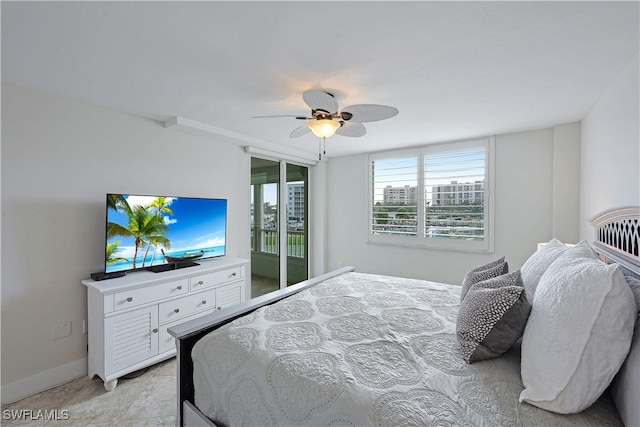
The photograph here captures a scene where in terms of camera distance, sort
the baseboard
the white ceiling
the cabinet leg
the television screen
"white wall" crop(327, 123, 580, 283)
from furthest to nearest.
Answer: "white wall" crop(327, 123, 580, 283), the television screen, the cabinet leg, the baseboard, the white ceiling

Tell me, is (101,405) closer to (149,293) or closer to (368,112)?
(149,293)

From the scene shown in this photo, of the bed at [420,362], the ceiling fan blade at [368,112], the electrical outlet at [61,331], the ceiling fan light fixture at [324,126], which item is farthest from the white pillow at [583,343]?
the electrical outlet at [61,331]

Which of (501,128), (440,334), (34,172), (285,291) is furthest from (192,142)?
(501,128)

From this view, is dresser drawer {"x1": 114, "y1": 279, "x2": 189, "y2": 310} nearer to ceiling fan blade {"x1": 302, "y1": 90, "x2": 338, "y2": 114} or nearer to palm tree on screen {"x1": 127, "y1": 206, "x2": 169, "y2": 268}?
palm tree on screen {"x1": 127, "y1": 206, "x2": 169, "y2": 268}

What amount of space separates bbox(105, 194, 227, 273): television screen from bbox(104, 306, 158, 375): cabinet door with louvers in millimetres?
463

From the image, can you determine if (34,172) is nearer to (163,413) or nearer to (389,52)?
(163,413)

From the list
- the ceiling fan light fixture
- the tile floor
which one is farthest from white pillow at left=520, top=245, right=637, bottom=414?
the tile floor

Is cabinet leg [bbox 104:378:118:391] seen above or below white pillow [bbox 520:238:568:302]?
below

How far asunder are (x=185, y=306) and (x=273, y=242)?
6.02 feet

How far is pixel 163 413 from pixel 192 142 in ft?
8.57

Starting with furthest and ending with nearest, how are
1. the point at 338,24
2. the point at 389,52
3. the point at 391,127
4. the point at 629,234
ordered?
the point at 391,127, the point at 389,52, the point at 629,234, the point at 338,24

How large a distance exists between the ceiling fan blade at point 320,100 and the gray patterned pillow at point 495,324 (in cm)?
147

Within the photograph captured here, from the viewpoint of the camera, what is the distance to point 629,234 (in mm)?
1541

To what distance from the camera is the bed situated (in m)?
0.90
